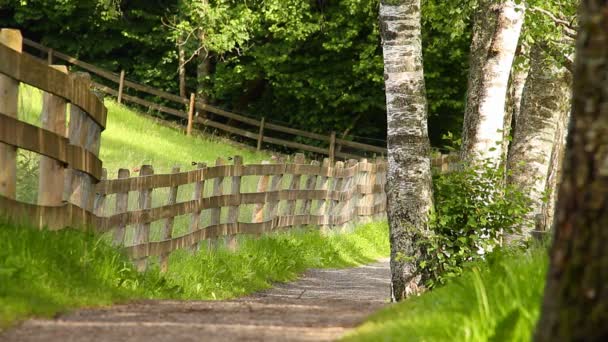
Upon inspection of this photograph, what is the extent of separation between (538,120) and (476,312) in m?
14.0

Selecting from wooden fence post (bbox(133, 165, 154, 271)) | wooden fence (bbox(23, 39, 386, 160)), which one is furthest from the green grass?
wooden fence (bbox(23, 39, 386, 160))

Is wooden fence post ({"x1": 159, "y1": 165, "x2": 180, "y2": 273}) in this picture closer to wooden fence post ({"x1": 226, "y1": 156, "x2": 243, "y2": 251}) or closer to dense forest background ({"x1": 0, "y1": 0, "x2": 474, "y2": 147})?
wooden fence post ({"x1": 226, "y1": 156, "x2": 243, "y2": 251})

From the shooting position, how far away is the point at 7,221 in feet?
28.9

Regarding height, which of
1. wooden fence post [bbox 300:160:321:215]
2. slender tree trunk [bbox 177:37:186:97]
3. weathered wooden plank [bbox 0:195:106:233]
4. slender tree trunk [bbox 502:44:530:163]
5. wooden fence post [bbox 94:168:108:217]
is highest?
slender tree trunk [bbox 177:37:186:97]

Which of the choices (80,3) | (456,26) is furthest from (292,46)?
(456,26)

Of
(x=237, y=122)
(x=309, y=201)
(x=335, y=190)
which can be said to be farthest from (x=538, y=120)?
(x=237, y=122)

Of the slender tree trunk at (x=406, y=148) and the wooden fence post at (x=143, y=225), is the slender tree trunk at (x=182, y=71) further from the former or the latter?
the slender tree trunk at (x=406, y=148)

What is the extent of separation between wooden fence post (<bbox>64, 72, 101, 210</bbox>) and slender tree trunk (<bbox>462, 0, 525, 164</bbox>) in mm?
6131

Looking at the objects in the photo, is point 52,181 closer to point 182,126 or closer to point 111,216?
point 111,216

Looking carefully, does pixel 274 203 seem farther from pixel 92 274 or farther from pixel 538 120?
pixel 92 274

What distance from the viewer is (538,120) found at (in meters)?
20.1

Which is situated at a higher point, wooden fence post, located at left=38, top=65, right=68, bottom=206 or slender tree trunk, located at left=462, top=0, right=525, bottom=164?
slender tree trunk, located at left=462, top=0, right=525, bottom=164

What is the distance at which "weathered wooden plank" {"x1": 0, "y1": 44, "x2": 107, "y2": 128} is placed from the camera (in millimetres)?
8930

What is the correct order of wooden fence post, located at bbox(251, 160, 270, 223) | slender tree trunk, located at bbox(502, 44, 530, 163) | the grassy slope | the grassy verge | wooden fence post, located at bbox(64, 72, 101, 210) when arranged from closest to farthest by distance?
the grassy verge → the grassy slope → wooden fence post, located at bbox(64, 72, 101, 210) → wooden fence post, located at bbox(251, 160, 270, 223) → slender tree trunk, located at bbox(502, 44, 530, 163)
